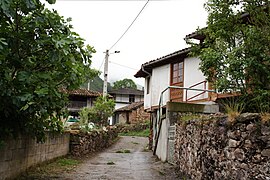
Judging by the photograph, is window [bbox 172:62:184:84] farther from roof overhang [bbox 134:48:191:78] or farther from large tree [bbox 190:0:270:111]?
large tree [bbox 190:0:270:111]

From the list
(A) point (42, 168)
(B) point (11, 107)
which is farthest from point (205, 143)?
(A) point (42, 168)

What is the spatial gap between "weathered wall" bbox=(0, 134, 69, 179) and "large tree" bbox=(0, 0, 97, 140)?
557 mm

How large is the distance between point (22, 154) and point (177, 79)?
11.9 m

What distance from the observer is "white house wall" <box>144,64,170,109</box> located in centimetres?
1915

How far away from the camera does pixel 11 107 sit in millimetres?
6023

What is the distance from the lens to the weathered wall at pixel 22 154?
6809 mm

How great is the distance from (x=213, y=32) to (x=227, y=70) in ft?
4.12

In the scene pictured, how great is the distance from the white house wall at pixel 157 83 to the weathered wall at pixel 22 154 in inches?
370

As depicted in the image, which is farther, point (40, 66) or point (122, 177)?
point (122, 177)

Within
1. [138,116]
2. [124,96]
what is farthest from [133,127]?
[124,96]

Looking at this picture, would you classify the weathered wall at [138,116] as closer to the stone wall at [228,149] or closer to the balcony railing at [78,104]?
the balcony railing at [78,104]

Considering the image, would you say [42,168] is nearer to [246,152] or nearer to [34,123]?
[34,123]

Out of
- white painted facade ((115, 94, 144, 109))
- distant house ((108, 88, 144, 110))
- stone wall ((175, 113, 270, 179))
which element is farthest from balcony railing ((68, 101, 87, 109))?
stone wall ((175, 113, 270, 179))

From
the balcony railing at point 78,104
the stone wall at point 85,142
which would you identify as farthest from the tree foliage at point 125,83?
the stone wall at point 85,142
